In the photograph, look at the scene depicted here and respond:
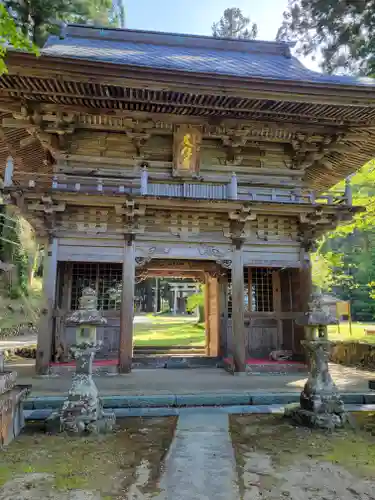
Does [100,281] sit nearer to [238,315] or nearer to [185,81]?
[238,315]

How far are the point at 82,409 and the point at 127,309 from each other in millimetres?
4011

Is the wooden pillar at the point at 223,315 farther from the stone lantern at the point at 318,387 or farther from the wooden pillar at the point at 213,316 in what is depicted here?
the stone lantern at the point at 318,387

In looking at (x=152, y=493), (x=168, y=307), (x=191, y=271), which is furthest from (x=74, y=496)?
(x=168, y=307)

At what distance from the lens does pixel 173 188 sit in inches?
377

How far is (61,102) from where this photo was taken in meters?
8.58

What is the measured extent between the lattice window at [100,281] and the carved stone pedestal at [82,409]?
593cm

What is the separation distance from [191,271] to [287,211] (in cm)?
501

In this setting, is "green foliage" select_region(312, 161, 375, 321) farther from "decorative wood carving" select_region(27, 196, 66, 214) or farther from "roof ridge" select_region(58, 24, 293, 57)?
"decorative wood carving" select_region(27, 196, 66, 214)

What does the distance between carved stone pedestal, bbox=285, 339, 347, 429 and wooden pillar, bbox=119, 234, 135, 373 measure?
434 centimetres

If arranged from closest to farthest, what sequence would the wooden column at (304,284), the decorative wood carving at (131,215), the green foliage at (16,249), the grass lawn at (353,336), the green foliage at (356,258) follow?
the decorative wood carving at (131,215)
the wooden column at (304,284)
the green foliage at (356,258)
the grass lawn at (353,336)
the green foliage at (16,249)

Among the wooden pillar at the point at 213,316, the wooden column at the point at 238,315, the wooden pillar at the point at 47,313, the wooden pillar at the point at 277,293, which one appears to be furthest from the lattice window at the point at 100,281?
the wooden pillar at the point at 277,293

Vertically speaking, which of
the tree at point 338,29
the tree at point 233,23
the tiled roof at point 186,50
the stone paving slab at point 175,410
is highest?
the tree at point 233,23

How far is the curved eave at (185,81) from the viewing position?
299 inches

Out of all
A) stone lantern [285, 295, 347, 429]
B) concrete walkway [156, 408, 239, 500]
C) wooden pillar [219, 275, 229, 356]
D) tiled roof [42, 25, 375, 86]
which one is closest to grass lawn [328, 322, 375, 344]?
wooden pillar [219, 275, 229, 356]
